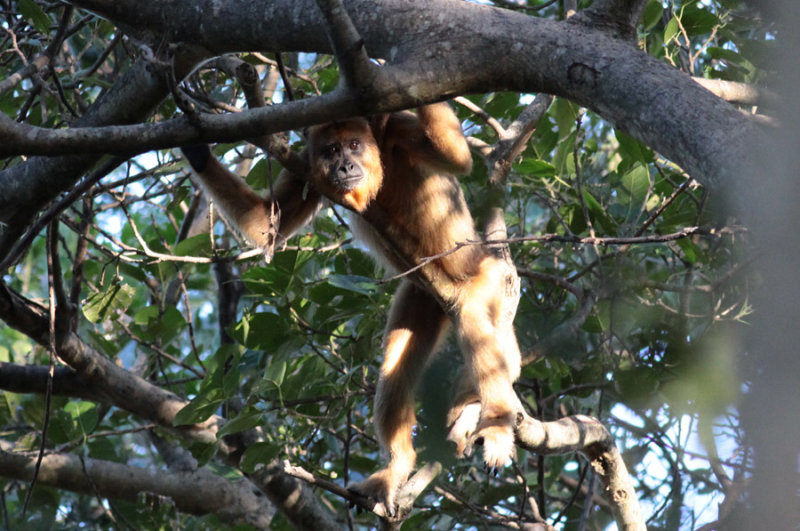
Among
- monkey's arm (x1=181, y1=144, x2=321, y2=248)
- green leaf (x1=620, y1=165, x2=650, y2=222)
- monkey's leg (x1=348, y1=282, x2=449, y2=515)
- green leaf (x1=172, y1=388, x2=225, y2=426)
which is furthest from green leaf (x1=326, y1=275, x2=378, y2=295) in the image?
green leaf (x1=620, y1=165, x2=650, y2=222)

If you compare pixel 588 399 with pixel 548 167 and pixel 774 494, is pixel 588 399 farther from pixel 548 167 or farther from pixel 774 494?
pixel 774 494

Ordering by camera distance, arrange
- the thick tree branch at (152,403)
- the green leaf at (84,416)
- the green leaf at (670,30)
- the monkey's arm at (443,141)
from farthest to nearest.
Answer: the green leaf at (84,416) < the thick tree branch at (152,403) < the green leaf at (670,30) < the monkey's arm at (443,141)

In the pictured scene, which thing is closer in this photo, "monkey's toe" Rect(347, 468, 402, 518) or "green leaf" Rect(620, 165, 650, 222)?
"monkey's toe" Rect(347, 468, 402, 518)

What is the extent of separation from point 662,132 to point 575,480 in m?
6.28

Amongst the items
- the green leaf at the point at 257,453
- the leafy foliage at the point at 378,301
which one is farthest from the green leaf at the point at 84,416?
the green leaf at the point at 257,453

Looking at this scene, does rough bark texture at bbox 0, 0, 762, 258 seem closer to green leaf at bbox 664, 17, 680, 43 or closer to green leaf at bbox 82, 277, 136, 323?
green leaf at bbox 82, 277, 136, 323

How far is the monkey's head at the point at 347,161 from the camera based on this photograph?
545cm

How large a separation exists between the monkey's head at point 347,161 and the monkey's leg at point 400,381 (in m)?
0.88

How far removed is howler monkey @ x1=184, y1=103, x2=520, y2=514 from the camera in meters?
5.34

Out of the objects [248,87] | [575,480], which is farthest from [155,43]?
[575,480]

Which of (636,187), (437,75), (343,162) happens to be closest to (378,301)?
(343,162)

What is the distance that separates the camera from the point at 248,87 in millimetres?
3406

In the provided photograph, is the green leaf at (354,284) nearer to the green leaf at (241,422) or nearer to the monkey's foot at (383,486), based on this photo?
the green leaf at (241,422)

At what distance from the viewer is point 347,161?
545 centimetres
